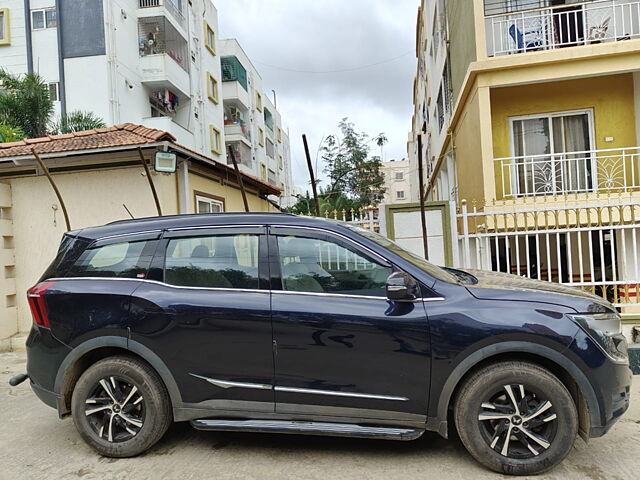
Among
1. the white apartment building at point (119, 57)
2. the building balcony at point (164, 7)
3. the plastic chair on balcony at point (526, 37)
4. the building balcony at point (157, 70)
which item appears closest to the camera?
the plastic chair on balcony at point (526, 37)

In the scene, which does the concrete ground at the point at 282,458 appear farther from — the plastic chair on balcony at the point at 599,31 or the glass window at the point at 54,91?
the glass window at the point at 54,91

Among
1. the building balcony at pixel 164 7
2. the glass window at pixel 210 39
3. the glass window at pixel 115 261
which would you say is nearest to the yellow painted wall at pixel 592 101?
the glass window at pixel 115 261

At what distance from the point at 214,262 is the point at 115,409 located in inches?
52.8

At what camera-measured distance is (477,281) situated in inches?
139

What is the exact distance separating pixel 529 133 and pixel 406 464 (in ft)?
29.0

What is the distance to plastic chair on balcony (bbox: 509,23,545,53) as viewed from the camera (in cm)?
941

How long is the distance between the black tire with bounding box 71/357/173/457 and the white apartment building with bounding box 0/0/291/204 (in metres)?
16.8

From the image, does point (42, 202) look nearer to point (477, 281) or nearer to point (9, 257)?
point (9, 257)

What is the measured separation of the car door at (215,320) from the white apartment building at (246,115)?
2007 cm

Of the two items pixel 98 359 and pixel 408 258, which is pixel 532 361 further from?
pixel 98 359

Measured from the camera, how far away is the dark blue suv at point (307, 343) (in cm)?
300

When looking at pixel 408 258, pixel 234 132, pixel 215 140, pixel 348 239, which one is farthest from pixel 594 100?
pixel 234 132

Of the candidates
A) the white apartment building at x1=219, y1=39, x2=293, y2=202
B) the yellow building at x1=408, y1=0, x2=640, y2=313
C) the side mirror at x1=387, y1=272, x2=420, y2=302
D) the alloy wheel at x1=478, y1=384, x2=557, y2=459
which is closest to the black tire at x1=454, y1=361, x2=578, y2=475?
the alloy wheel at x1=478, y1=384, x2=557, y2=459

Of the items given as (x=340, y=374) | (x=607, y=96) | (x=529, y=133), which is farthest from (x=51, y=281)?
(x=607, y=96)
